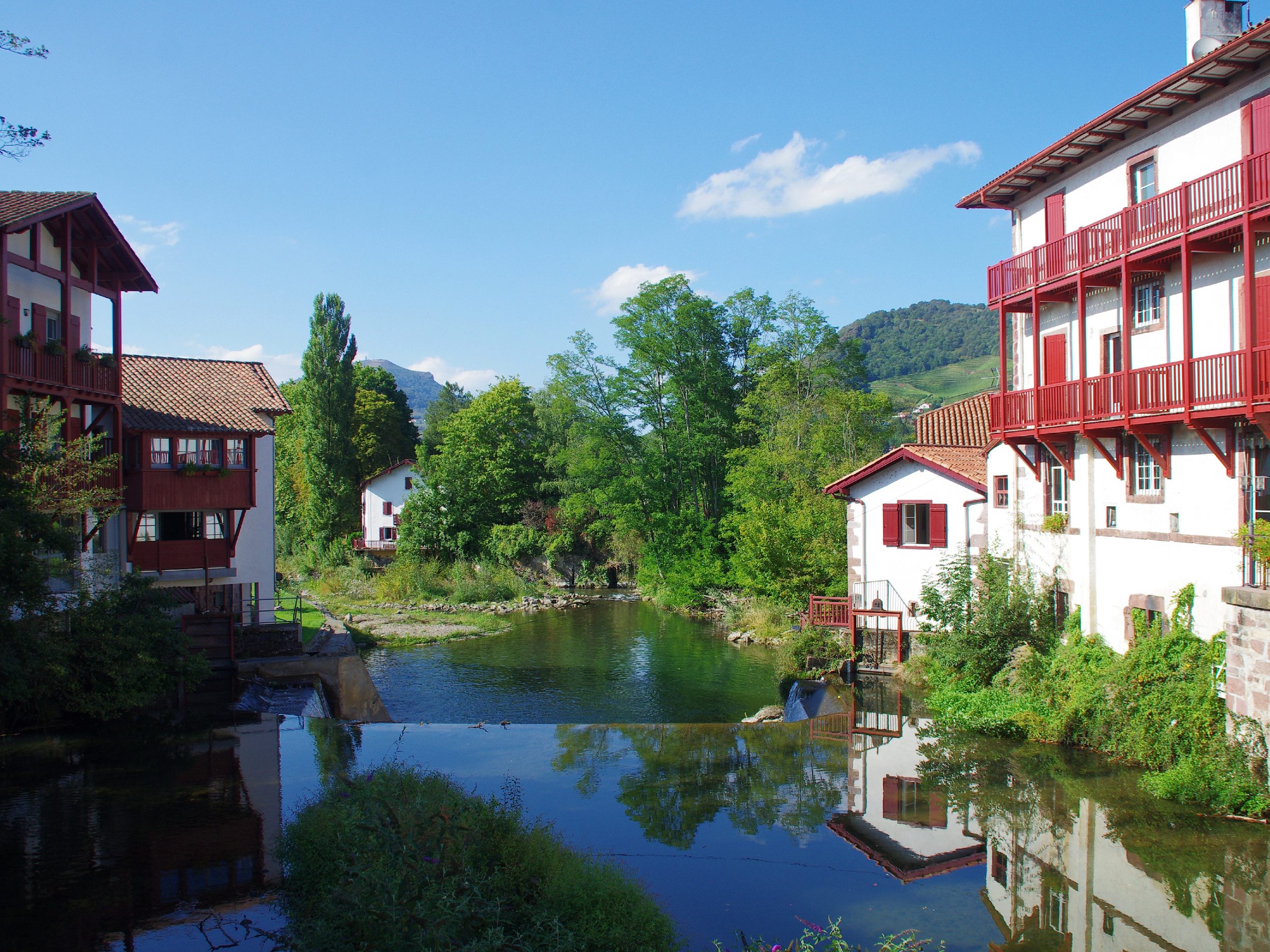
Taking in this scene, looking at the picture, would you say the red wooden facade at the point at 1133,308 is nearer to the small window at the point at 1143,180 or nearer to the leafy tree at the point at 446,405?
the small window at the point at 1143,180

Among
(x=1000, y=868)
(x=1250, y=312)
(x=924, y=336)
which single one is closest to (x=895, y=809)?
(x=1000, y=868)

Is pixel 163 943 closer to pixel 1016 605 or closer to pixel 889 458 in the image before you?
pixel 1016 605

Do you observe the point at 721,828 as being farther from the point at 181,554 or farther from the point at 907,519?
the point at 181,554

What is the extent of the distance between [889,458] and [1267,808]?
1304cm

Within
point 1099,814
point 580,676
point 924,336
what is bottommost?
point 580,676

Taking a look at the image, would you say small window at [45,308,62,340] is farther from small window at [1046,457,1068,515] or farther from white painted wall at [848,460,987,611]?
small window at [1046,457,1068,515]

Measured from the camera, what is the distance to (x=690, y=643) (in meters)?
31.2

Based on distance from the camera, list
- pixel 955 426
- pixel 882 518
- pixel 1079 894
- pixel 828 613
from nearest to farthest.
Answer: pixel 1079 894, pixel 882 518, pixel 828 613, pixel 955 426

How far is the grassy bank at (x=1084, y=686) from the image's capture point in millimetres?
12500

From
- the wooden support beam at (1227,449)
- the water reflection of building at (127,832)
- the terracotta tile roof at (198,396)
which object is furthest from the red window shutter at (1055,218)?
the terracotta tile roof at (198,396)

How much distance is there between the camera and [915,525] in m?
23.7

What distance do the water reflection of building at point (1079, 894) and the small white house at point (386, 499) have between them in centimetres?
4395

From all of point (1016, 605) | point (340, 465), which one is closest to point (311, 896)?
point (1016, 605)

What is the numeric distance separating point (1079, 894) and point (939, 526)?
13.3 m
